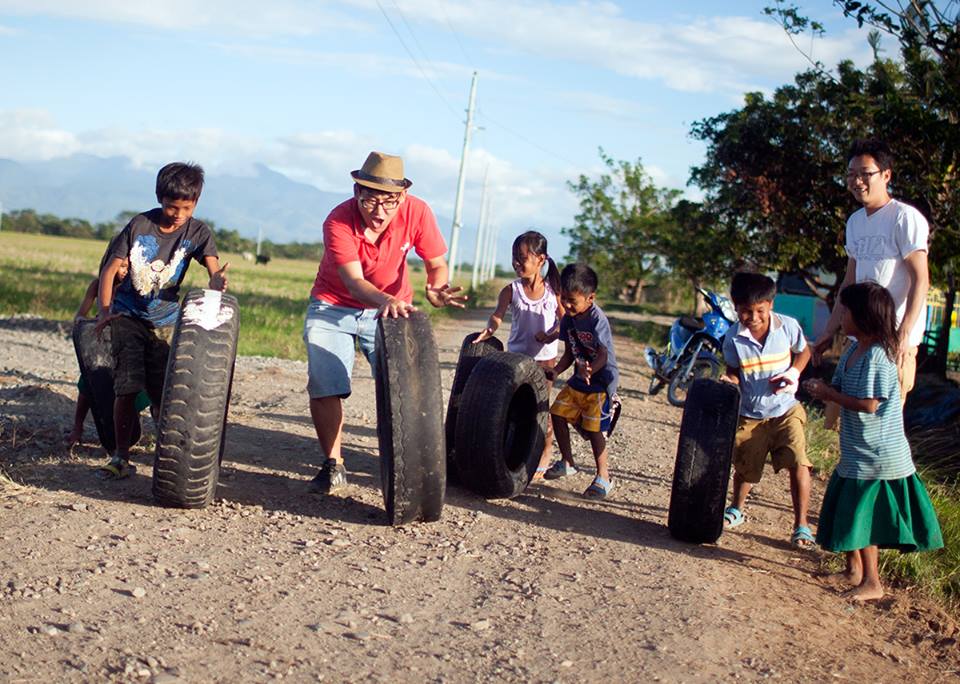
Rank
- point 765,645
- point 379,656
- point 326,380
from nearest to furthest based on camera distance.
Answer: point 379,656
point 765,645
point 326,380

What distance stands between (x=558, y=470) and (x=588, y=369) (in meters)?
0.87

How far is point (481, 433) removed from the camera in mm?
6484

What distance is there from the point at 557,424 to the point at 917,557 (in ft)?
7.41

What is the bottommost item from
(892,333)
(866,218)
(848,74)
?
(892,333)

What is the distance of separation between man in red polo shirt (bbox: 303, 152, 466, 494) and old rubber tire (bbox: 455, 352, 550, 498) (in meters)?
0.50

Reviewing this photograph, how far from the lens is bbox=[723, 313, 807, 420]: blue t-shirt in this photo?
6.24 m

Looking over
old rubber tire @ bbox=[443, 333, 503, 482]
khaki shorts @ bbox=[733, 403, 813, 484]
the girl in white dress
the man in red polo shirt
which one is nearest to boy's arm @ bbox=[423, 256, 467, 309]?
the man in red polo shirt

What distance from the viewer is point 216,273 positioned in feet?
21.5

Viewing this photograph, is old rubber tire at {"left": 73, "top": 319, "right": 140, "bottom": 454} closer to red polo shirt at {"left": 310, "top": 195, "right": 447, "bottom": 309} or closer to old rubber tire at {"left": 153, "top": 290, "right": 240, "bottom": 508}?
old rubber tire at {"left": 153, "top": 290, "right": 240, "bottom": 508}

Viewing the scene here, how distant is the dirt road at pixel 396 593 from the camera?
13.0 ft

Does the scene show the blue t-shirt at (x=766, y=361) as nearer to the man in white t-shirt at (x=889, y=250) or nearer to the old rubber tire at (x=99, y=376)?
the man in white t-shirt at (x=889, y=250)

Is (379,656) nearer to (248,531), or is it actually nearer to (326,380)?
(248,531)

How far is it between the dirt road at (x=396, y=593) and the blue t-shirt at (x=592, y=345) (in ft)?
2.20

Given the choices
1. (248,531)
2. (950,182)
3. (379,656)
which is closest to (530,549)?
(248,531)
